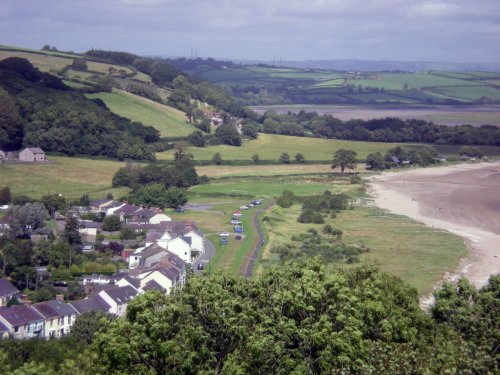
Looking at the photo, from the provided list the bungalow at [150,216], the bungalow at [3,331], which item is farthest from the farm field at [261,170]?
the bungalow at [3,331]

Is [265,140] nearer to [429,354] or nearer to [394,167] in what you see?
[394,167]

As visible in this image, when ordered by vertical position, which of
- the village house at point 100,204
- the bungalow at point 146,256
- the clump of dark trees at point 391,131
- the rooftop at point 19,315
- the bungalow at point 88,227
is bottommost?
the clump of dark trees at point 391,131

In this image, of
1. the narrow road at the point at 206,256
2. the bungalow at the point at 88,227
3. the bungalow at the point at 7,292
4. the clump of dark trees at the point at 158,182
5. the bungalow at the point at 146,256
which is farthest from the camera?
the clump of dark trees at the point at 158,182

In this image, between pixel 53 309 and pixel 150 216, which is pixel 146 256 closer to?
pixel 53 309

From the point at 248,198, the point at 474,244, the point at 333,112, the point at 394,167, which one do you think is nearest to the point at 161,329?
the point at 474,244

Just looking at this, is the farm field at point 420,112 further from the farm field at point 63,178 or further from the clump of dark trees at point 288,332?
the clump of dark trees at point 288,332
